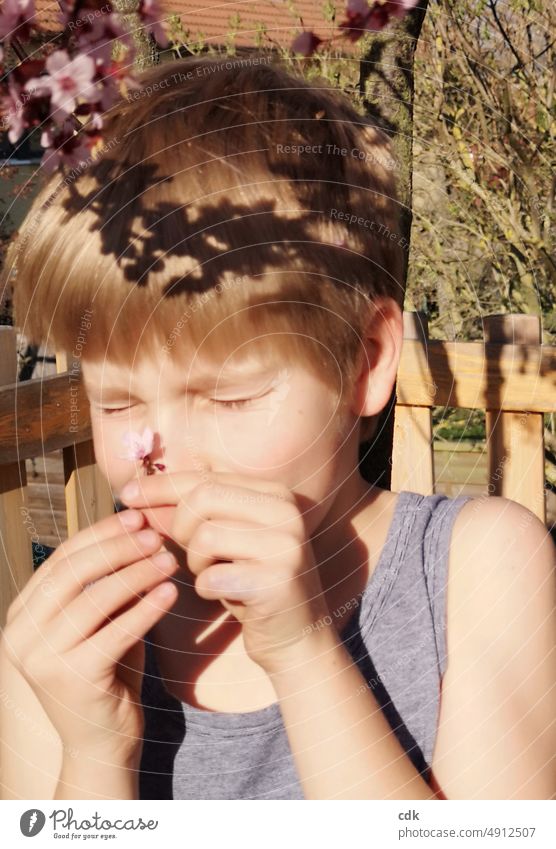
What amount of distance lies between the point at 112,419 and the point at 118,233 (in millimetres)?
138

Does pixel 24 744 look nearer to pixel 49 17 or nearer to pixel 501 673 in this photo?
pixel 501 673

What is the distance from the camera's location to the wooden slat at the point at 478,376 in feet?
3.32

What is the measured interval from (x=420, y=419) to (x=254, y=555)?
0.60m

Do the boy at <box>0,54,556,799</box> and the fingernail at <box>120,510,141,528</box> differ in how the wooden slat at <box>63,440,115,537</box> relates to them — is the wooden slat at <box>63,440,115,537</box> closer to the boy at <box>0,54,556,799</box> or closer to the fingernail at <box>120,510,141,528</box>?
the boy at <box>0,54,556,799</box>

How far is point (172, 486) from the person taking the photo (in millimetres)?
570

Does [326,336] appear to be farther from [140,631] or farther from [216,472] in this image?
[140,631]

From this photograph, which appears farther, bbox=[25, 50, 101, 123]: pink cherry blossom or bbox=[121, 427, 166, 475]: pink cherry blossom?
bbox=[121, 427, 166, 475]: pink cherry blossom

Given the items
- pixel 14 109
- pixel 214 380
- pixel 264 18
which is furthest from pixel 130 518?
pixel 264 18

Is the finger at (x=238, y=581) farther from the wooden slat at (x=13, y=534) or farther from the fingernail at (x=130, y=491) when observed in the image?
the wooden slat at (x=13, y=534)

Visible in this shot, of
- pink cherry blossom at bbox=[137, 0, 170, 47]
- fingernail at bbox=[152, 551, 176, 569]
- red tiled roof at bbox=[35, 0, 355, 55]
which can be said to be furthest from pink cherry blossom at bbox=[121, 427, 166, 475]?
red tiled roof at bbox=[35, 0, 355, 55]

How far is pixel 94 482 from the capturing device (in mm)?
1106

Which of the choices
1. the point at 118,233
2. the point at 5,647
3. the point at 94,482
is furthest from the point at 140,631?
the point at 94,482

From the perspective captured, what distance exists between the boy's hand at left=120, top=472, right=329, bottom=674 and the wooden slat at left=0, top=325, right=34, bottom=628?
458mm

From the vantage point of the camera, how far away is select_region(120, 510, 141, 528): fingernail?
1.77 feet
